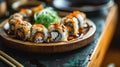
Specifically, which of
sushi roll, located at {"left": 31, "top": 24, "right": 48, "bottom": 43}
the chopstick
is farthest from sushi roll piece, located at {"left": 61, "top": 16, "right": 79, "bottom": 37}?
the chopstick

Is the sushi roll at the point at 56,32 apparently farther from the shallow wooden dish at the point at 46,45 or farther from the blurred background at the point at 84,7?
the blurred background at the point at 84,7

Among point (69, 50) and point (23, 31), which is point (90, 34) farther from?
point (23, 31)

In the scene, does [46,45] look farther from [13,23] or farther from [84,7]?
[84,7]

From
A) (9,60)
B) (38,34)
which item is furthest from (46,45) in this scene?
(9,60)

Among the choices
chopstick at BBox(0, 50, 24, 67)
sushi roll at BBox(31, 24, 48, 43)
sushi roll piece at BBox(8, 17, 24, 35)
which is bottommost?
chopstick at BBox(0, 50, 24, 67)

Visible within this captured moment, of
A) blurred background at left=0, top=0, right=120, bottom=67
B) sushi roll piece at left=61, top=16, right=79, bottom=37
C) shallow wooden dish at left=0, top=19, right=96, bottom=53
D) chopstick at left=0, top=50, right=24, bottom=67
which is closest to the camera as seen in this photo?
chopstick at left=0, top=50, right=24, bottom=67

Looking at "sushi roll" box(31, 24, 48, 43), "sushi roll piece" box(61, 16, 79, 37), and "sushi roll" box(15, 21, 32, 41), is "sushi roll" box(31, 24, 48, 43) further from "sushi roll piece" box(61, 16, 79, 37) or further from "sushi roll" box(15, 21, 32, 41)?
"sushi roll piece" box(61, 16, 79, 37)

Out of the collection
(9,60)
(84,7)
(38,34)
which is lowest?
(9,60)

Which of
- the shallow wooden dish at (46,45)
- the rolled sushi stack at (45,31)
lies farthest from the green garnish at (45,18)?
the shallow wooden dish at (46,45)

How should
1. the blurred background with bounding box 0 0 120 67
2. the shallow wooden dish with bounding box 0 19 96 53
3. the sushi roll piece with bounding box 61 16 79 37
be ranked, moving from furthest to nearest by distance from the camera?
the blurred background with bounding box 0 0 120 67 < the sushi roll piece with bounding box 61 16 79 37 < the shallow wooden dish with bounding box 0 19 96 53

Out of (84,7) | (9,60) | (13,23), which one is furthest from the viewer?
(84,7)
